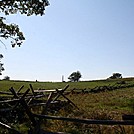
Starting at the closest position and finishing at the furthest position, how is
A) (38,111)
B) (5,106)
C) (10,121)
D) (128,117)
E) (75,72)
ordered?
(128,117) → (10,121) → (5,106) → (38,111) → (75,72)

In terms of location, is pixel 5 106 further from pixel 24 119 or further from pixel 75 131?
pixel 75 131

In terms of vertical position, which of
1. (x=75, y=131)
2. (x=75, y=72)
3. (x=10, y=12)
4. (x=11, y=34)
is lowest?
(x=75, y=131)

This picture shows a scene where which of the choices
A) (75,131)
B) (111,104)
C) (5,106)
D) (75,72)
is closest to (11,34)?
(111,104)

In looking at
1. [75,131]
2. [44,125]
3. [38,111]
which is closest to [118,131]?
[75,131]

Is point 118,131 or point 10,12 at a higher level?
point 10,12

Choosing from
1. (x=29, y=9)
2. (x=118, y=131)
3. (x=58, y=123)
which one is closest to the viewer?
(x=118, y=131)

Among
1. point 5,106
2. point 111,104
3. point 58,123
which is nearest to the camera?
point 58,123

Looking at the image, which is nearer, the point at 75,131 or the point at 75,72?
the point at 75,131

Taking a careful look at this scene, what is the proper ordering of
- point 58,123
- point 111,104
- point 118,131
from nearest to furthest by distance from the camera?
1. point 118,131
2. point 58,123
3. point 111,104

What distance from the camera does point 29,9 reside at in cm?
2628

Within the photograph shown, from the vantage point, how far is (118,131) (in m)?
11.2

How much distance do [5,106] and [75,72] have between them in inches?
5867

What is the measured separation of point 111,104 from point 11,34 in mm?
10744

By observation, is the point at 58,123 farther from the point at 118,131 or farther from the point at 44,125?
the point at 118,131
